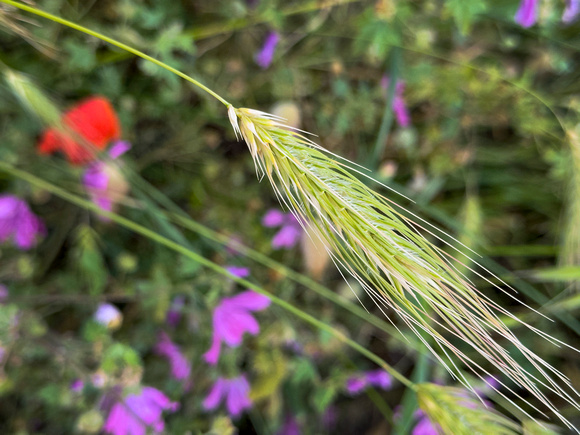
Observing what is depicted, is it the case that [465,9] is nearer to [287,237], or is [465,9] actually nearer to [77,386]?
[287,237]

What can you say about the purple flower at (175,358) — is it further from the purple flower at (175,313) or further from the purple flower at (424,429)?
the purple flower at (424,429)

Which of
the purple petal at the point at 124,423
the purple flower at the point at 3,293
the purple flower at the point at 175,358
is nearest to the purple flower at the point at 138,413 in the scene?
the purple petal at the point at 124,423

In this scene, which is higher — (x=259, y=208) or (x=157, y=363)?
(x=259, y=208)

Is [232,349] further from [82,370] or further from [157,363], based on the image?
[82,370]

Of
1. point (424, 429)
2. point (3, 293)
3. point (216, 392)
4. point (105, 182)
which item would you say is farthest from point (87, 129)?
point (424, 429)

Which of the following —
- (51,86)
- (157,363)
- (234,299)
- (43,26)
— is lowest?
(157,363)

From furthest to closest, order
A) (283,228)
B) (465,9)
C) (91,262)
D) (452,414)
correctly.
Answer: (283,228) → (91,262) → (465,9) → (452,414)

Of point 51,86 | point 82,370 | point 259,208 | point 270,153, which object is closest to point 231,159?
point 259,208
